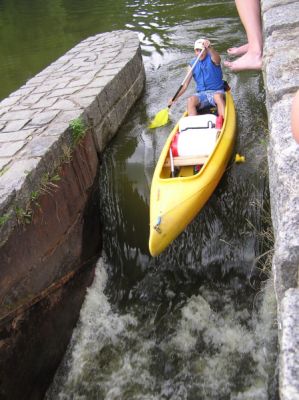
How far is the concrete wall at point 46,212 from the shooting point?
10.6ft

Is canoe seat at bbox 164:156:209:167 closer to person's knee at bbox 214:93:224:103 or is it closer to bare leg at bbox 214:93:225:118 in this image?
bare leg at bbox 214:93:225:118

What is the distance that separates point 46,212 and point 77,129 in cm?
95

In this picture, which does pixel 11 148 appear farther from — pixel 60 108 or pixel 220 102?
pixel 220 102

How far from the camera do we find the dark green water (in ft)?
11.3

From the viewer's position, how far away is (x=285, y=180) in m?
2.01

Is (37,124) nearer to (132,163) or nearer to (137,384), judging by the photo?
(132,163)

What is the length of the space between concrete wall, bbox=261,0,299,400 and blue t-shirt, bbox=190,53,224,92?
0.84 m

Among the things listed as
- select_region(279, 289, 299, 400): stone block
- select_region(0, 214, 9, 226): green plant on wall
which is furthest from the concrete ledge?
select_region(279, 289, 299, 400): stone block

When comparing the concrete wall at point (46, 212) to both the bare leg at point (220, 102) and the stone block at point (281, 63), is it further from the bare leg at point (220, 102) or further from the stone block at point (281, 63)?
the stone block at point (281, 63)

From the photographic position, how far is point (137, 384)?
3500 millimetres

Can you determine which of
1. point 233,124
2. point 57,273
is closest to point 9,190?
point 57,273

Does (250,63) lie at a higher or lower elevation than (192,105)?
higher

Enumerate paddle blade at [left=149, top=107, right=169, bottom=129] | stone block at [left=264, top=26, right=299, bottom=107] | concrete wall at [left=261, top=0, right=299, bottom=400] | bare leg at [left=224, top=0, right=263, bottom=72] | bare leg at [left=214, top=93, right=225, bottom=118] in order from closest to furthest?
concrete wall at [left=261, top=0, right=299, bottom=400], stone block at [left=264, top=26, right=299, bottom=107], bare leg at [left=224, top=0, right=263, bottom=72], bare leg at [left=214, top=93, right=225, bottom=118], paddle blade at [left=149, top=107, right=169, bottom=129]

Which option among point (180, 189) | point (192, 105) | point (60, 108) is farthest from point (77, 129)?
point (192, 105)
